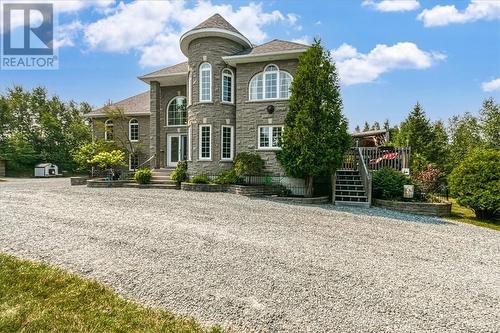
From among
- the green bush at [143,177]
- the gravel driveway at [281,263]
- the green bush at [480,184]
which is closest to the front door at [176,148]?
the green bush at [143,177]

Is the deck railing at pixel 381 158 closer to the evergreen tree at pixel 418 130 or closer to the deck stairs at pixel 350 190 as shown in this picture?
the deck stairs at pixel 350 190

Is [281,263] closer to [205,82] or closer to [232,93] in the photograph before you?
[232,93]

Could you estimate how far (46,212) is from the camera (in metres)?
7.92

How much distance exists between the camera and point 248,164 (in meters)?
13.2

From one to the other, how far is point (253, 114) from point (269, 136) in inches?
61.9

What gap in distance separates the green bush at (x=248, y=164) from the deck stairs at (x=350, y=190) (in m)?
4.02

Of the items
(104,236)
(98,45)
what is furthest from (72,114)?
(104,236)

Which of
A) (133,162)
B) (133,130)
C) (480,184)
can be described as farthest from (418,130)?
(133,162)

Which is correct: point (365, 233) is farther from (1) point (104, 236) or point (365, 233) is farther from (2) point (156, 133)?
(2) point (156, 133)

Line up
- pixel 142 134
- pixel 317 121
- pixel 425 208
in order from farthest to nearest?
1. pixel 142 134
2. pixel 317 121
3. pixel 425 208

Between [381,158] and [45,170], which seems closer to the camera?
[381,158]

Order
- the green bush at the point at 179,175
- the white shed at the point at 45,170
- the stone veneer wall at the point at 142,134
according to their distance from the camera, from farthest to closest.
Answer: the white shed at the point at 45,170, the stone veneer wall at the point at 142,134, the green bush at the point at 179,175

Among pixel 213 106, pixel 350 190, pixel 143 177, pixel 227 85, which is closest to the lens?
pixel 350 190

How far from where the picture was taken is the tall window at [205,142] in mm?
14984
